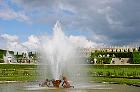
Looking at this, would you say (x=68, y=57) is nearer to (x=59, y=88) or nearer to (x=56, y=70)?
(x=56, y=70)

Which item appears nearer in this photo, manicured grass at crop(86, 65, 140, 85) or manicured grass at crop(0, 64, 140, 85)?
manicured grass at crop(86, 65, 140, 85)

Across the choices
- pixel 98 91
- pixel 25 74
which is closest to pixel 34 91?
pixel 98 91

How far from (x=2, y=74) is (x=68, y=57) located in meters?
15.7

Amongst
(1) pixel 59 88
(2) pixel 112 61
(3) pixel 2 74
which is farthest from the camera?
(2) pixel 112 61

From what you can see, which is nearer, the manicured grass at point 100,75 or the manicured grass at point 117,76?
the manicured grass at point 117,76

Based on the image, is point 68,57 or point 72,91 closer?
point 72,91

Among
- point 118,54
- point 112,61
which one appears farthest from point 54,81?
point 118,54

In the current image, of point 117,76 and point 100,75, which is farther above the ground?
point 100,75

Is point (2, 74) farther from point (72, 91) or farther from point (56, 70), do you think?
point (72, 91)

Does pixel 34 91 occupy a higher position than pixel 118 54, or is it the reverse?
pixel 118 54

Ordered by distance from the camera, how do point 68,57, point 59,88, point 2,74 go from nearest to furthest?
point 59,88 → point 68,57 → point 2,74

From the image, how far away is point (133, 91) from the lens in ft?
90.0

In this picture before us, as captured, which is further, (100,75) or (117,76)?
(100,75)

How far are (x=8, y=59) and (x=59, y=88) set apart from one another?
195 ft
